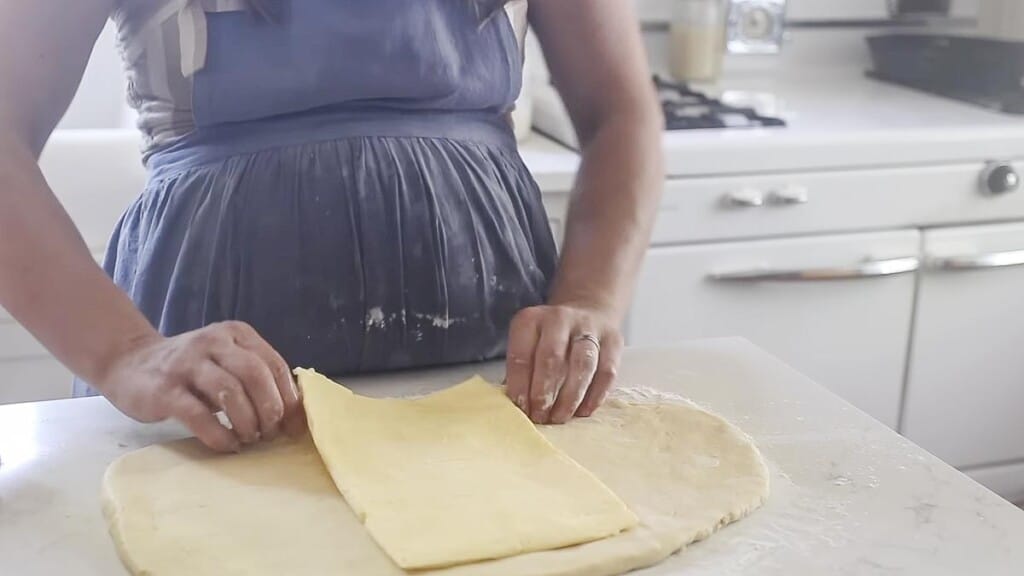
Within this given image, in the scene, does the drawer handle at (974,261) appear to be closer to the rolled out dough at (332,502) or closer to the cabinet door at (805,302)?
the cabinet door at (805,302)

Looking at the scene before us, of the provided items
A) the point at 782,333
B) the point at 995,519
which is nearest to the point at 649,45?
the point at 782,333

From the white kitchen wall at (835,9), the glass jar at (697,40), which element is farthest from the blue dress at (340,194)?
the white kitchen wall at (835,9)

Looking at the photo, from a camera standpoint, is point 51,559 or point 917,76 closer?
point 51,559

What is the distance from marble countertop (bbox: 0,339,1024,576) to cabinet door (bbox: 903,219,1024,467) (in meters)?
1.02

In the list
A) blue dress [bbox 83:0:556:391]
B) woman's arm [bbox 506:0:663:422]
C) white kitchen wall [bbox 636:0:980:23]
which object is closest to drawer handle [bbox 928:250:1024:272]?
white kitchen wall [bbox 636:0:980:23]

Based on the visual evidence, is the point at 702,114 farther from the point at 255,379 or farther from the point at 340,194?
the point at 255,379

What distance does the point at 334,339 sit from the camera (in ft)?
2.65

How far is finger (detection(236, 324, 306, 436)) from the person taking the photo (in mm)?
667

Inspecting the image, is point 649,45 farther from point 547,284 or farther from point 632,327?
point 547,284

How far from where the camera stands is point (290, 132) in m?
0.79

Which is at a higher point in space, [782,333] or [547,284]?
[547,284]

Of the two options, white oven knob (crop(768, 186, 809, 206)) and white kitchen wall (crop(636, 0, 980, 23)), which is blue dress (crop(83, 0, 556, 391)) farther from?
white kitchen wall (crop(636, 0, 980, 23))

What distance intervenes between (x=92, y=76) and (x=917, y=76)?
4.74 ft

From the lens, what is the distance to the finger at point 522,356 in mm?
732
